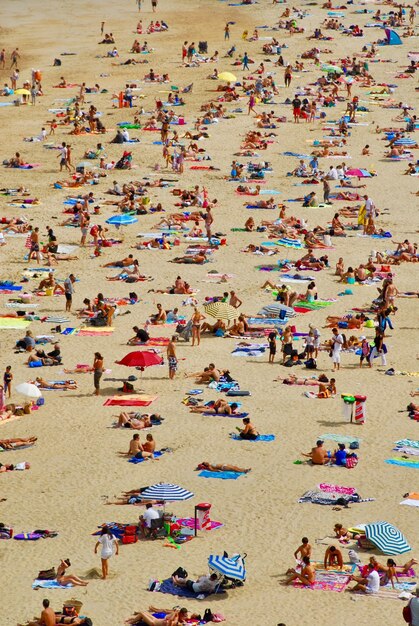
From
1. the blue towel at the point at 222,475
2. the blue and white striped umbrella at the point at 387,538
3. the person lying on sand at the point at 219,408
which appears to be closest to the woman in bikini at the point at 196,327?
the person lying on sand at the point at 219,408

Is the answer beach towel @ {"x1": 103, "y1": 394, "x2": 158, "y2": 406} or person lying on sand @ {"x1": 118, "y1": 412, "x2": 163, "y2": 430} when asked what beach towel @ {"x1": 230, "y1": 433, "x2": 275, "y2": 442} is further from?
beach towel @ {"x1": 103, "y1": 394, "x2": 158, "y2": 406}

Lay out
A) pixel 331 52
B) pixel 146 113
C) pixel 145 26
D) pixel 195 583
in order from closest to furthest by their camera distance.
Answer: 1. pixel 195 583
2. pixel 146 113
3. pixel 331 52
4. pixel 145 26

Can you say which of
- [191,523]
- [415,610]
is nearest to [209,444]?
[191,523]

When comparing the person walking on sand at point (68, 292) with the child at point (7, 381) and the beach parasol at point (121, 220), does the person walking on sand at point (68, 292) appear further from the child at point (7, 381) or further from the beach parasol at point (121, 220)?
the beach parasol at point (121, 220)

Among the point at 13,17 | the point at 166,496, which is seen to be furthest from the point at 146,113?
the point at 166,496

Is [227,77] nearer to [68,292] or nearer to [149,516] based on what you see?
[68,292]

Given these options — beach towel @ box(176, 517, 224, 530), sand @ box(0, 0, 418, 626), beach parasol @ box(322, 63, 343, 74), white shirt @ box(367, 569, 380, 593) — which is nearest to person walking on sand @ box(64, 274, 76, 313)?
sand @ box(0, 0, 418, 626)

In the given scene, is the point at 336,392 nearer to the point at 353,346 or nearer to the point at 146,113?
the point at 353,346

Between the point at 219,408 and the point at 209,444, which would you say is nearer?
the point at 209,444

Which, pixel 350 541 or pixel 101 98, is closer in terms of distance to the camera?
pixel 350 541
